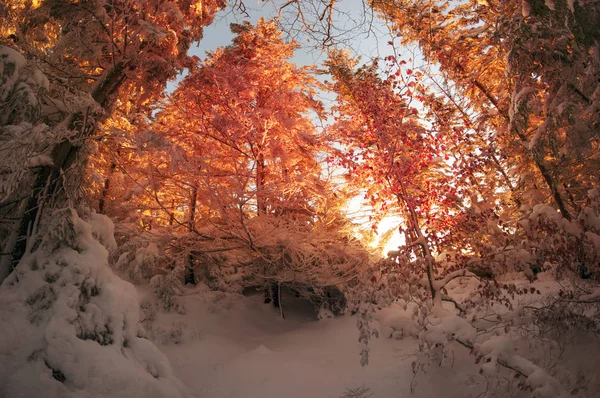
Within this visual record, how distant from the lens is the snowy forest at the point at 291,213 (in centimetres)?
428

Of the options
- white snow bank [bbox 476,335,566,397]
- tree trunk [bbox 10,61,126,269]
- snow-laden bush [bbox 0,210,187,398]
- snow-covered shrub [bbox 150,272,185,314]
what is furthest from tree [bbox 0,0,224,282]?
white snow bank [bbox 476,335,566,397]

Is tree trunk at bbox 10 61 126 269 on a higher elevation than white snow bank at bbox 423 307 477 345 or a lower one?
higher

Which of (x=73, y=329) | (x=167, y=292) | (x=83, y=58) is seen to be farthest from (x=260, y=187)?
(x=167, y=292)

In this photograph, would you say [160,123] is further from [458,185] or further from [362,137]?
[458,185]

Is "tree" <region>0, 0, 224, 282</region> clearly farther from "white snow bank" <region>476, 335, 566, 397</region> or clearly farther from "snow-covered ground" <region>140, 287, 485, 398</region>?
"white snow bank" <region>476, 335, 566, 397</region>

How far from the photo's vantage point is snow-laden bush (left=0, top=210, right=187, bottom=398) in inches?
142

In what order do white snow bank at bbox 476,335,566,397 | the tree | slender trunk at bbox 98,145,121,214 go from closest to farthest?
1. white snow bank at bbox 476,335,566,397
2. the tree
3. slender trunk at bbox 98,145,121,214

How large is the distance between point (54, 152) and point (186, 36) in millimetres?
3721

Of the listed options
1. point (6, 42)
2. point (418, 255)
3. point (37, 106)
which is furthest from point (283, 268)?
point (6, 42)

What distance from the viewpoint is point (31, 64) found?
175 inches

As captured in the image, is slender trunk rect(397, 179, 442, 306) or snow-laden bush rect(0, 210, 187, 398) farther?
slender trunk rect(397, 179, 442, 306)

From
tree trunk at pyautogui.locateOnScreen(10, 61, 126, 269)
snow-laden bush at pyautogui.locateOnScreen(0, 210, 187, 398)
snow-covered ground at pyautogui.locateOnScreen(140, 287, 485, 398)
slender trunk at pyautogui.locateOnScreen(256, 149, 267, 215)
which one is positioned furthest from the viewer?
slender trunk at pyautogui.locateOnScreen(256, 149, 267, 215)

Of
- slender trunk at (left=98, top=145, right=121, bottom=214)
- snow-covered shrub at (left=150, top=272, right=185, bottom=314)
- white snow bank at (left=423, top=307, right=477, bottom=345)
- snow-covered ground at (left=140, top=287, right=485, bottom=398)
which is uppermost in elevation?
slender trunk at (left=98, top=145, right=121, bottom=214)

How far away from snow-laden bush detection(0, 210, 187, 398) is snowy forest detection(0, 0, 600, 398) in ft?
0.07
